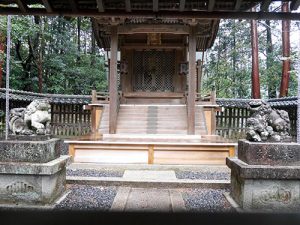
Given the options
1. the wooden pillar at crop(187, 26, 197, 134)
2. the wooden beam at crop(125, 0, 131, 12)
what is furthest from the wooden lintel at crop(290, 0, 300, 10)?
the wooden pillar at crop(187, 26, 197, 134)

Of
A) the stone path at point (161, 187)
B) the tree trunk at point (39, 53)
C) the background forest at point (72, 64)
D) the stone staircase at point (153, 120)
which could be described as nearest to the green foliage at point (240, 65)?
the background forest at point (72, 64)

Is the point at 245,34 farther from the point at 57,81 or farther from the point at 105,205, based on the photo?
the point at 105,205

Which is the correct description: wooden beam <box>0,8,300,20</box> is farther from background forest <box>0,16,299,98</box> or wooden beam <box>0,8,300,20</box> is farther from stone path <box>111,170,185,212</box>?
background forest <box>0,16,299,98</box>

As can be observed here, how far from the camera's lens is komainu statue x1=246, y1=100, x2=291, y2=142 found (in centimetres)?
536

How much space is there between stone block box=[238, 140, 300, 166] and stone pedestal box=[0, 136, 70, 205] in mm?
3244

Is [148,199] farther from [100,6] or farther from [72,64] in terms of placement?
[72,64]

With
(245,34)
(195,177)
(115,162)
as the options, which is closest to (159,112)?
(115,162)

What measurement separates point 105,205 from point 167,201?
3.54ft

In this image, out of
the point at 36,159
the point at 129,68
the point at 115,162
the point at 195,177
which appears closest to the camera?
the point at 36,159

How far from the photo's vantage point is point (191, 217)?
76.9 inches

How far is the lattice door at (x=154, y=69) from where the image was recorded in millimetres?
17375

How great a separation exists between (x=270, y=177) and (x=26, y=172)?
3.84m

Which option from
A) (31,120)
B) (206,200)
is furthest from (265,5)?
(31,120)

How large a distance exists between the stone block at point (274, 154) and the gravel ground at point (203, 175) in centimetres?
254
